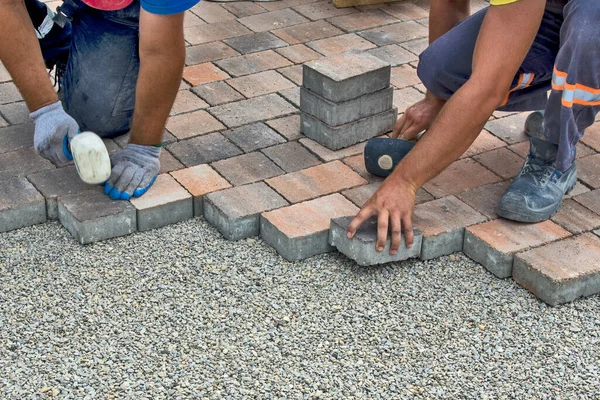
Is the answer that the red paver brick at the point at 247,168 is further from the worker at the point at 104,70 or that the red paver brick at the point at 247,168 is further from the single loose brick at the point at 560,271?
the single loose brick at the point at 560,271

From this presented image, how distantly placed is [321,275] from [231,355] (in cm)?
51

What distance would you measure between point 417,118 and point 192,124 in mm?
931

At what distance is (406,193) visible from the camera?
3029mm

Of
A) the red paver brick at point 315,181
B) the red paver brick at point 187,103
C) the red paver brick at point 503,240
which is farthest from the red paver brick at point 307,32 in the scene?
the red paver brick at point 503,240

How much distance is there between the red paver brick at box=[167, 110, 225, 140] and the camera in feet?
12.5

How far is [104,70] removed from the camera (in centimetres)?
373

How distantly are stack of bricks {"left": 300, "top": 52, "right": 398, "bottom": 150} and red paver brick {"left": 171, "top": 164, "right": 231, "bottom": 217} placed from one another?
1.63 feet

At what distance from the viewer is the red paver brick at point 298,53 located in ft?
14.6

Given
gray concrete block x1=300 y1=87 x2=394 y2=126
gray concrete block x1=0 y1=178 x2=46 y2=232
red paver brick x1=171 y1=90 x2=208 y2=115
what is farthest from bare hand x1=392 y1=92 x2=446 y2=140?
gray concrete block x1=0 y1=178 x2=46 y2=232

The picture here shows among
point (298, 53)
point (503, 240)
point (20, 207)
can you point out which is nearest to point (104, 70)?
point (20, 207)

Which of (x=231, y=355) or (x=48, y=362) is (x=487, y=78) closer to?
(x=231, y=355)

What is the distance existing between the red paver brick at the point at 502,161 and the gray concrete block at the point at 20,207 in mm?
1658

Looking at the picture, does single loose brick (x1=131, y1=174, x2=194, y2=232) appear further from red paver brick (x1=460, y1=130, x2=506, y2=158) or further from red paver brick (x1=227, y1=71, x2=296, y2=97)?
red paver brick (x1=460, y1=130, x2=506, y2=158)

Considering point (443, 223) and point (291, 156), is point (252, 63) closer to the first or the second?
point (291, 156)
